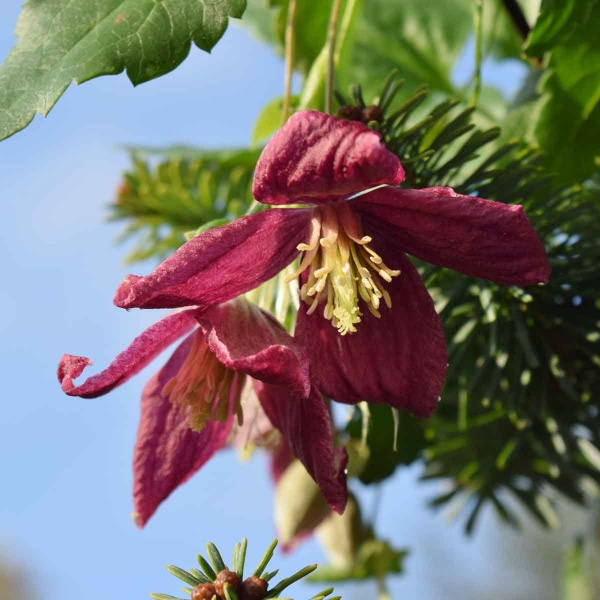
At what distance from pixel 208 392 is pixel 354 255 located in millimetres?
121

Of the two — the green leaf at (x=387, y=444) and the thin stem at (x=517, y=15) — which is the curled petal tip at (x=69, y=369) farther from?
the thin stem at (x=517, y=15)

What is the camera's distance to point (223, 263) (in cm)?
51

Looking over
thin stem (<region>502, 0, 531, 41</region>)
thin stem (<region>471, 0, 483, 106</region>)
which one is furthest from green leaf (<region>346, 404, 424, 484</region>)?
thin stem (<region>502, 0, 531, 41</region>)

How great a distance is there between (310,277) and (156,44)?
16 cm

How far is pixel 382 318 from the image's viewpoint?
22.1 inches

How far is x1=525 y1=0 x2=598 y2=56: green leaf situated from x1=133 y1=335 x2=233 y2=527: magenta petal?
1.02ft

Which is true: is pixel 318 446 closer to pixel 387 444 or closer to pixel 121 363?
pixel 121 363

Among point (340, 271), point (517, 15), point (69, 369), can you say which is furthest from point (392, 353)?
point (517, 15)

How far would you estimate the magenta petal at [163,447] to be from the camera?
0.58m

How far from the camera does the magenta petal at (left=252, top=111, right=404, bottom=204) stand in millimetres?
463

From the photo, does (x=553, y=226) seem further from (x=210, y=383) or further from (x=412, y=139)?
(x=210, y=383)

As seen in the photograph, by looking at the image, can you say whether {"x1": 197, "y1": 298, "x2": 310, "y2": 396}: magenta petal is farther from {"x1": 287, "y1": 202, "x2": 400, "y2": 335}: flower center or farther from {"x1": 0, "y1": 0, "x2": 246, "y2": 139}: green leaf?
{"x1": 0, "y1": 0, "x2": 246, "y2": 139}: green leaf

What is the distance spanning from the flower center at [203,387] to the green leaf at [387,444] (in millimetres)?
Answer: 144

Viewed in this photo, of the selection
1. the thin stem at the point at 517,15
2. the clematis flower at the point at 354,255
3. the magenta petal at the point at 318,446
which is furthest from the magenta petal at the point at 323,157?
the thin stem at the point at 517,15
